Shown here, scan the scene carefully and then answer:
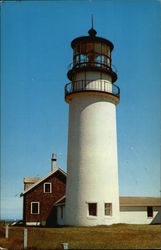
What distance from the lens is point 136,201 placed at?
27141 millimetres

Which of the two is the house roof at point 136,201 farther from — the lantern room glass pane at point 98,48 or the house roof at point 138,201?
the lantern room glass pane at point 98,48

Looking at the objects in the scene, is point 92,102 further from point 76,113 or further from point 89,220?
point 89,220

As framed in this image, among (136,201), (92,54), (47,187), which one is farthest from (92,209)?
(92,54)

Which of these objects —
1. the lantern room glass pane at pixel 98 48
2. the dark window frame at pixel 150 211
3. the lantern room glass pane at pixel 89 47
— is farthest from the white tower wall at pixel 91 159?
the dark window frame at pixel 150 211

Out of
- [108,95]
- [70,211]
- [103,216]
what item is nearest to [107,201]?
[103,216]

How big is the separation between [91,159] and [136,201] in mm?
7267

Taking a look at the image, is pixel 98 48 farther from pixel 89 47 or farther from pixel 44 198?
pixel 44 198

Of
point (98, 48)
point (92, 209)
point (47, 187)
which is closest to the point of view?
point (92, 209)

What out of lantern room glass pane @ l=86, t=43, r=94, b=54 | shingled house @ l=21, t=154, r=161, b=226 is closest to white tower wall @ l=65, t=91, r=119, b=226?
lantern room glass pane @ l=86, t=43, r=94, b=54

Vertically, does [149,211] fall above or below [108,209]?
below

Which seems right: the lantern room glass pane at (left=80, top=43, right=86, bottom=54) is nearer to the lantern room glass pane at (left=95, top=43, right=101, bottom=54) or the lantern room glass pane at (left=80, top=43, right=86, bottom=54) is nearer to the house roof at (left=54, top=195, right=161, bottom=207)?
the lantern room glass pane at (left=95, top=43, right=101, bottom=54)

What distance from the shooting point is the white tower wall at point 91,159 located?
21891 mm

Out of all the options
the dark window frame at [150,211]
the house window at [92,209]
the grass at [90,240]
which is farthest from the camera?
the dark window frame at [150,211]

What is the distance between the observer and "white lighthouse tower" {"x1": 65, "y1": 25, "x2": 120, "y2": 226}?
72.0 ft
